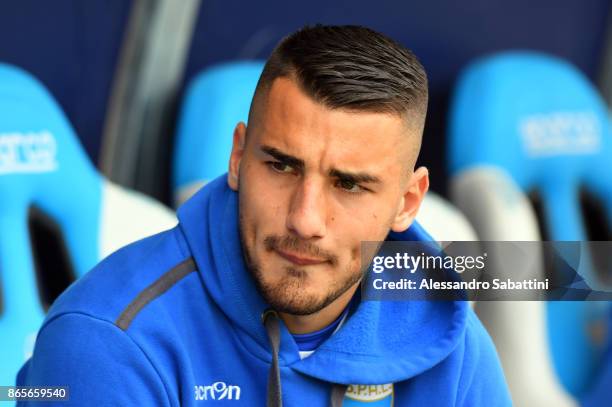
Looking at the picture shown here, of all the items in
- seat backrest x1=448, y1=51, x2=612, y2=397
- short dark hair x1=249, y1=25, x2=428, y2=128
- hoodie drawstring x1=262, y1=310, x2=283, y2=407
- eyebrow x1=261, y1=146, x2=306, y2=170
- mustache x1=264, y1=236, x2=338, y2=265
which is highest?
short dark hair x1=249, y1=25, x2=428, y2=128

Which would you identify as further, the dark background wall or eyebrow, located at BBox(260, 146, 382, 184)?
the dark background wall

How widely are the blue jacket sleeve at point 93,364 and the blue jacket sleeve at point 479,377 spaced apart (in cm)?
32

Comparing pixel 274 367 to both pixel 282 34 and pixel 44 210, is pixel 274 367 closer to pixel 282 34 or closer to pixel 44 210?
pixel 44 210

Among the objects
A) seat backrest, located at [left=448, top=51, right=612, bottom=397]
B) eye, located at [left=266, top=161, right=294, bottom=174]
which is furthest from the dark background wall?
eye, located at [left=266, top=161, right=294, bottom=174]

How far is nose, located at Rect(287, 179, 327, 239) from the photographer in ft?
3.01

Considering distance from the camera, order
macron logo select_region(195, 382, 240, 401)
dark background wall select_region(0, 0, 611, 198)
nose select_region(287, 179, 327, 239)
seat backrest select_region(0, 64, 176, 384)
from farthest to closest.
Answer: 1. dark background wall select_region(0, 0, 611, 198)
2. seat backrest select_region(0, 64, 176, 384)
3. macron logo select_region(195, 382, 240, 401)
4. nose select_region(287, 179, 327, 239)

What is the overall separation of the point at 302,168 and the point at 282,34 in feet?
4.35

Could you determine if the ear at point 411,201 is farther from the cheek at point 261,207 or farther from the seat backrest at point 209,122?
the seat backrest at point 209,122

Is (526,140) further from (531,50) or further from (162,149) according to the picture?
(162,149)

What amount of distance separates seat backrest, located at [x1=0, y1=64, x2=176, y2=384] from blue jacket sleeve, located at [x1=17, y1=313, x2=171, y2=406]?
1.85 feet

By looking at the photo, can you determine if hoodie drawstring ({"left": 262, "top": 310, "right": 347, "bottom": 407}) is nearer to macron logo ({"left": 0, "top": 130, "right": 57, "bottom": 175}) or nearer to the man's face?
the man's face

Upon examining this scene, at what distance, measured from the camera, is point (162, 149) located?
2.13 meters

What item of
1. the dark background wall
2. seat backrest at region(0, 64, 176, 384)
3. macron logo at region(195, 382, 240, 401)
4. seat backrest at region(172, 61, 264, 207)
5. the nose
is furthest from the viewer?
the dark background wall

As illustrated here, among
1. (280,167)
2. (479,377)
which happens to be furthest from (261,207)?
(479,377)
